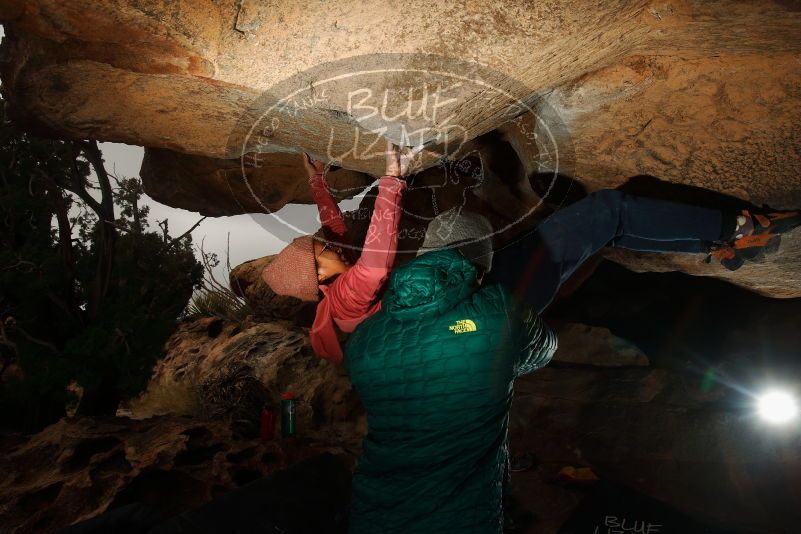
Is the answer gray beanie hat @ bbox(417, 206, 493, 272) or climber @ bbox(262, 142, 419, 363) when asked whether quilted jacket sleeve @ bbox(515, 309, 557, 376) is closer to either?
gray beanie hat @ bbox(417, 206, 493, 272)

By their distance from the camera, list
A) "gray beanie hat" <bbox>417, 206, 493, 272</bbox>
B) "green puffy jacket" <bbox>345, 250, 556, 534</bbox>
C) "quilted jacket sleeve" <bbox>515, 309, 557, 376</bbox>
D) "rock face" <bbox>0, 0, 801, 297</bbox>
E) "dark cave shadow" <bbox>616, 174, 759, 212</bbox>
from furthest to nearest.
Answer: "dark cave shadow" <bbox>616, 174, 759, 212</bbox> → "gray beanie hat" <bbox>417, 206, 493, 272</bbox> → "rock face" <bbox>0, 0, 801, 297</bbox> → "quilted jacket sleeve" <bbox>515, 309, 557, 376</bbox> → "green puffy jacket" <bbox>345, 250, 556, 534</bbox>

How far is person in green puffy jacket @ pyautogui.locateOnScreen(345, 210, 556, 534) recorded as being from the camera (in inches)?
62.1

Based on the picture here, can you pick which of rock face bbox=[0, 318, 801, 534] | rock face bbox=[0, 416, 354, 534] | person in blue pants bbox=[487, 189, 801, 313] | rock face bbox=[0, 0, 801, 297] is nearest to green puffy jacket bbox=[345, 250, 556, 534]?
person in blue pants bbox=[487, 189, 801, 313]

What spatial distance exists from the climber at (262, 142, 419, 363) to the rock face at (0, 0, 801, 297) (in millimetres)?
600

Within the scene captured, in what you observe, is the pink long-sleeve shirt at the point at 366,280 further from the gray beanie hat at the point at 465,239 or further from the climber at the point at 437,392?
the climber at the point at 437,392

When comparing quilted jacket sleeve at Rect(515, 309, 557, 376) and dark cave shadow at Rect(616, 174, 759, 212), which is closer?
quilted jacket sleeve at Rect(515, 309, 557, 376)

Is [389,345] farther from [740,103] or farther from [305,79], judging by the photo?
[740,103]

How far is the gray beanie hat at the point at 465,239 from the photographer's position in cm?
226

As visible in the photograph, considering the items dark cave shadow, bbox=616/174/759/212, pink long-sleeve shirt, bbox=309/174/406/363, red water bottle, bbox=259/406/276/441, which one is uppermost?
dark cave shadow, bbox=616/174/759/212

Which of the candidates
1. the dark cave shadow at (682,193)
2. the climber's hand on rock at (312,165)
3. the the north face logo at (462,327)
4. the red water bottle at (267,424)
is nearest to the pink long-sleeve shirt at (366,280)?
the the north face logo at (462,327)

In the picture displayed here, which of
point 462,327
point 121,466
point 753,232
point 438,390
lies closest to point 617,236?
point 753,232

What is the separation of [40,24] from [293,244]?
5.20 ft

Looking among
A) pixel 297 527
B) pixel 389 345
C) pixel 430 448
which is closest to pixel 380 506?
pixel 430 448

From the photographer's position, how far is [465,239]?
2.42 m
